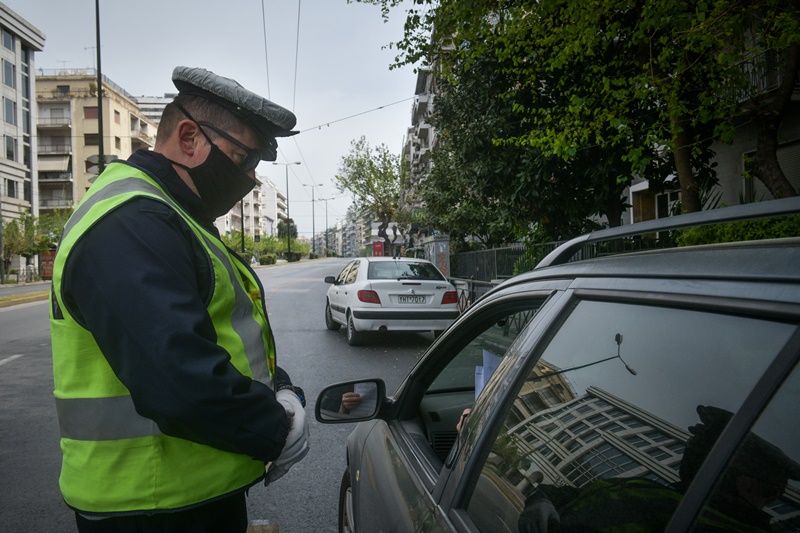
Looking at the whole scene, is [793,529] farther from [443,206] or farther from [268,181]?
[268,181]

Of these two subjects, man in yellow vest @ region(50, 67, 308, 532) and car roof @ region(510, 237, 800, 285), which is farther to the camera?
man in yellow vest @ region(50, 67, 308, 532)

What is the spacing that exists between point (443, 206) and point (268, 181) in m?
133

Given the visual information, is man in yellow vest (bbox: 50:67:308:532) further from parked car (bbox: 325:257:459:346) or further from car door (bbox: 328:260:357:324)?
car door (bbox: 328:260:357:324)

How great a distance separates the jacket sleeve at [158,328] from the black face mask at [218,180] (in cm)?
45

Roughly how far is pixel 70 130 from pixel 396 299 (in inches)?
2717

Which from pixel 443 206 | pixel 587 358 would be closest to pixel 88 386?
pixel 587 358

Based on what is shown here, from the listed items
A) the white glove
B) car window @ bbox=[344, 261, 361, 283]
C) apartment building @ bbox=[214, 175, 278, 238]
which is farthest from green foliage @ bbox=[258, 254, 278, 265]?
the white glove

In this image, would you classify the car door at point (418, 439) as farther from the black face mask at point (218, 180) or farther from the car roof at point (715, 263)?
the black face mask at point (218, 180)

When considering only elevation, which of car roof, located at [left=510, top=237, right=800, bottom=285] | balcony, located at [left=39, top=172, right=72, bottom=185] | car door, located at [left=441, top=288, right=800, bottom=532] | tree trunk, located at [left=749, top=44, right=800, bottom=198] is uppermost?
balcony, located at [left=39, top=172, right=72, bottom=185]

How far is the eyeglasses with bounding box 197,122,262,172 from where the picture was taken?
1890mm

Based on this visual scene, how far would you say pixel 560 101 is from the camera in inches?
440

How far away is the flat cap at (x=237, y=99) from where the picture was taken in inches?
71.2

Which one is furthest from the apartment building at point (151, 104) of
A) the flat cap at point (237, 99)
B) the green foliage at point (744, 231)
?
the flat cap at point (237, 99)

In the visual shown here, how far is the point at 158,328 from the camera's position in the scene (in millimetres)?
1305
